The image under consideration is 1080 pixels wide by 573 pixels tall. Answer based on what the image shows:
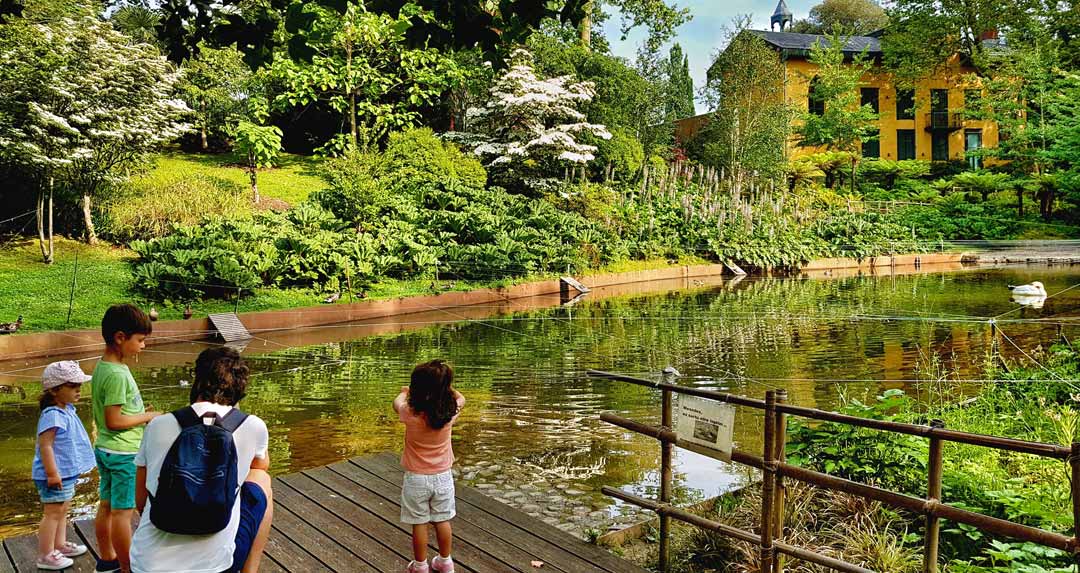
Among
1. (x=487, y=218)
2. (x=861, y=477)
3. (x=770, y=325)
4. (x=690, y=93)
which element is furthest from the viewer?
(x=690, y=93)

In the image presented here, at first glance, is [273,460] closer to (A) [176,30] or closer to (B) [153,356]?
(A) [176,30]

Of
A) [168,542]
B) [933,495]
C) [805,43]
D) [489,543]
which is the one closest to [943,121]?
[805,43]

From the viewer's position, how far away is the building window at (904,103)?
41737 mm

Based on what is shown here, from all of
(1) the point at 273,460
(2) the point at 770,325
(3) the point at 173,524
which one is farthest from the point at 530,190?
(3) the point at 173,524

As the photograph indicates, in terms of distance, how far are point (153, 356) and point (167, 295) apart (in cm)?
270

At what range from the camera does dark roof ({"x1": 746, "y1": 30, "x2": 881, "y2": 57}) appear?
39.3 m

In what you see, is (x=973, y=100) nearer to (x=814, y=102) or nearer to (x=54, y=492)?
(x=814, y=102)

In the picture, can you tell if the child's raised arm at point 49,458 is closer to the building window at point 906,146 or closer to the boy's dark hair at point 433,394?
the boy's dark hair at point 433,394

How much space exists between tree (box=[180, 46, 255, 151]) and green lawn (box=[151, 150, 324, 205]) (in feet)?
3.79

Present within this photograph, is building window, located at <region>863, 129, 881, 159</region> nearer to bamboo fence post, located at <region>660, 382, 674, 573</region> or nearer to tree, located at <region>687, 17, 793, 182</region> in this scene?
tree, located at <region>687, 17, 793, 182</region>

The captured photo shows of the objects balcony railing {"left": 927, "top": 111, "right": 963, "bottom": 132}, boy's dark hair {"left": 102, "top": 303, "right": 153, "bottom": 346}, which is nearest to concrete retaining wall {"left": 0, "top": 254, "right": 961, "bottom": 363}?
boy's dark hair {"left": 102, "top": 303, "right": 153, "bottom": 346}

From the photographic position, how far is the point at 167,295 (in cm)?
1402

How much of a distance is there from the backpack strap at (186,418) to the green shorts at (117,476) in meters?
1.23

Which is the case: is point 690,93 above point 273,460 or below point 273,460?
above
